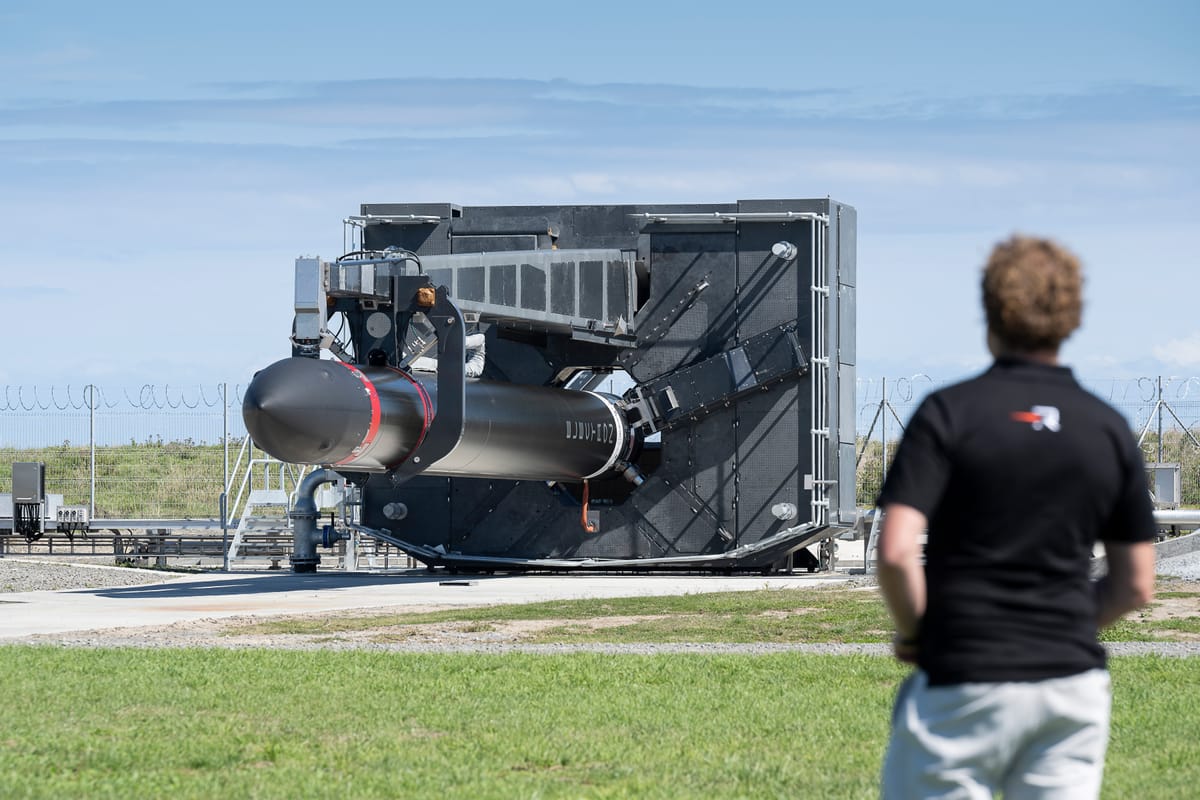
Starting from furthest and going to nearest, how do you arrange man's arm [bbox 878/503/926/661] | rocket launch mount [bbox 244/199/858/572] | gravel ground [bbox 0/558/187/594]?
1. rocket launch mount [bbox 244/199/858/572]
2. gravel ground [bbox 0/558/187/594]
3. man's arm [bbox 878/503/926/661]

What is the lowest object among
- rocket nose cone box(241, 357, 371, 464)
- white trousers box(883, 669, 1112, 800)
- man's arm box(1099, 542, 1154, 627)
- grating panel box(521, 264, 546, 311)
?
white trousers box(883, 669, 1112, 800)

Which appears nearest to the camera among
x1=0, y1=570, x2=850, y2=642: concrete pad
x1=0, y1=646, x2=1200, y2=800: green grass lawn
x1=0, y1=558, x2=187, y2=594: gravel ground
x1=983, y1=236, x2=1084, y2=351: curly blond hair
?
x1=983, y1=236, x2=1084, y2=351: curly blond hair

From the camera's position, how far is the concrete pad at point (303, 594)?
A: 18.5 m

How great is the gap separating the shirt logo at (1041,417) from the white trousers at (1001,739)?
1.91ft

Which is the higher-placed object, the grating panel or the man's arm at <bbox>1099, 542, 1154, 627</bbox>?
the grating panel

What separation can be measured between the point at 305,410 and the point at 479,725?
876 centimetres

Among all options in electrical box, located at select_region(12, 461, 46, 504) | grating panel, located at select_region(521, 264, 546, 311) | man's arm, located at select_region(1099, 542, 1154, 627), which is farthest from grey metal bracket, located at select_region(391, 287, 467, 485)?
electrical box, located at select_region(12, 461, 46, 504)

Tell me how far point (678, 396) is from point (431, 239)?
491cm

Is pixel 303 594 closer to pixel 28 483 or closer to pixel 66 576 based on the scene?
pixel 66 576

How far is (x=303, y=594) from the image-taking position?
22438 millimetres

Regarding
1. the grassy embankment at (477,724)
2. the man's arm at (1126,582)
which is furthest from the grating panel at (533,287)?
the man's arm at (1126,582)

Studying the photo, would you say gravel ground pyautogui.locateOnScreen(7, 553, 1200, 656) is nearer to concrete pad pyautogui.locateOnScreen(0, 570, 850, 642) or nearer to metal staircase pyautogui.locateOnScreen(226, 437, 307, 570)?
concrete pad pyautogui.locateOnScreen(0, 570, 850, 642)

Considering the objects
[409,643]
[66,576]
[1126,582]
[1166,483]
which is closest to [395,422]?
[409,643]

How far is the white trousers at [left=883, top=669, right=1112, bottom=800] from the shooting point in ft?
12.8
